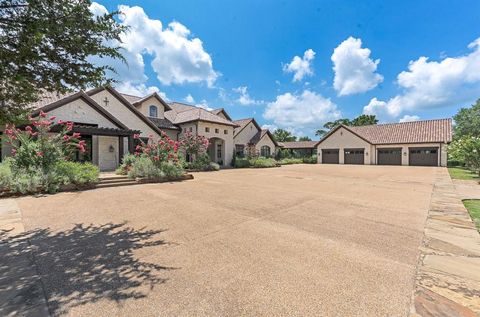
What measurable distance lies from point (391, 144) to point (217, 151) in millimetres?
23506

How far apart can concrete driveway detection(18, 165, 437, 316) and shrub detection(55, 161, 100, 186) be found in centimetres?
285

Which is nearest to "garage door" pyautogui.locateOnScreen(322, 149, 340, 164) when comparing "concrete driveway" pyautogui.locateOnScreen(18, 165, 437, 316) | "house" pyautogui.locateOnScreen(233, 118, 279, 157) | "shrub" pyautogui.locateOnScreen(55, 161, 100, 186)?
"house" pyautogui.locateOnScreen(233, 118, 279, 157)

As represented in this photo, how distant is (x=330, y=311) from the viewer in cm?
229

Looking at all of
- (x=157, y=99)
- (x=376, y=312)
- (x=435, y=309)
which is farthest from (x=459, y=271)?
(x=157, y=99)

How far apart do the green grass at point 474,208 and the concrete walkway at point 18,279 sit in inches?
299

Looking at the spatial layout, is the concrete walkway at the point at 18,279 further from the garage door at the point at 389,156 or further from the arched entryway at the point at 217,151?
the garage door at the point at 389,156

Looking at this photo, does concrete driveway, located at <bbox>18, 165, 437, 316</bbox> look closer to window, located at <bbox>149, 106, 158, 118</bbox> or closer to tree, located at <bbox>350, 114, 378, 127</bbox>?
window, located at <bbox>149, 106, 158, 118</bbox>

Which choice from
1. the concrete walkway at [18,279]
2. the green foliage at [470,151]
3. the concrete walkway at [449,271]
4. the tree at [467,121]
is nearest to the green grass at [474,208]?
the concrete walkway at [449,271]

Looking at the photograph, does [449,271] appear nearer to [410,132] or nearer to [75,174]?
[75,174]

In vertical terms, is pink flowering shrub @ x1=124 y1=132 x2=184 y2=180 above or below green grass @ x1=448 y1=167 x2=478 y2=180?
above

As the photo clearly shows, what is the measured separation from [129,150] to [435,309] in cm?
1745

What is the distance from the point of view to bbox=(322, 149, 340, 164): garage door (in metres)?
35.1

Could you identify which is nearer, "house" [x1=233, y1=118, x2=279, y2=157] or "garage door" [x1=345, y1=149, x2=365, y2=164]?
"house" [x1=233, y1=118, x2=279, y2=157]

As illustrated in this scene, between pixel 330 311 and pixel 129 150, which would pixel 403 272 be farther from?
pixel 129 150
